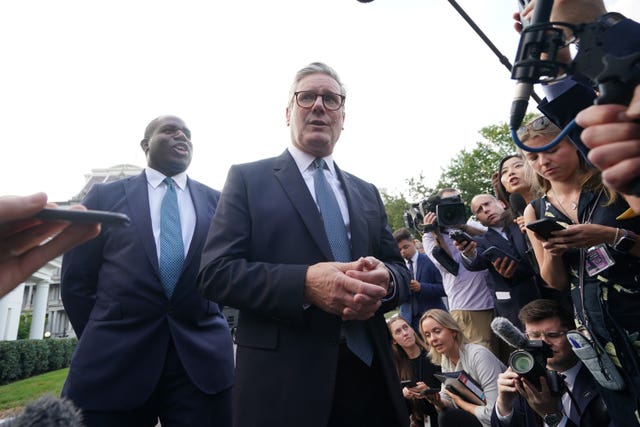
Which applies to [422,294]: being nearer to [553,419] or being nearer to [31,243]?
[553,419]

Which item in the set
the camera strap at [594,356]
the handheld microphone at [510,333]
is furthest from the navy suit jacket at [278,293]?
the camera strap at [594,356]

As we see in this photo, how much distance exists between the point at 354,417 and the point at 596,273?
4.56ft

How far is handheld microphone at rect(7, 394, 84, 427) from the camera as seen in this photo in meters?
0.84

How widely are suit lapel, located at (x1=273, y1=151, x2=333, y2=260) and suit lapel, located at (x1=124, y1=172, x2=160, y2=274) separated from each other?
962 mm

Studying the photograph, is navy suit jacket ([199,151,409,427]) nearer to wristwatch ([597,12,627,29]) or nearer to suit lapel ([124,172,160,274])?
suit lapel ([124,172,160,274])

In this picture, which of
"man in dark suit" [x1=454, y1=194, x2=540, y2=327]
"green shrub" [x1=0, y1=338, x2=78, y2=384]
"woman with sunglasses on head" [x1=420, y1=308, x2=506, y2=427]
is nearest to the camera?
"woman with sunglasses on head" [x1=420, y1=308, x2=506, y2=427]

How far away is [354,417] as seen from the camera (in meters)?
1.78

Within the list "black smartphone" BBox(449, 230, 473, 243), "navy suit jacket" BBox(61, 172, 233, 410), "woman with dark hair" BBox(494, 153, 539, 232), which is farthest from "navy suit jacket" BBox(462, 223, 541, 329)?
"navy suit jacket" BBox(61, 172, 233, 410)

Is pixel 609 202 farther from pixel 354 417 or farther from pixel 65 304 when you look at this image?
pixel 65 304

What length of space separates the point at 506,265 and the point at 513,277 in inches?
6.3

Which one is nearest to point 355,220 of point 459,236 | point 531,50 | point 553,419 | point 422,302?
point 531,50

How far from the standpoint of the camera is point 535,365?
7.23 ft

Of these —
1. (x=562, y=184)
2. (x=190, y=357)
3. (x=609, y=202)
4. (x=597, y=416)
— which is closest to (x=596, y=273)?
(x=609, y=202)

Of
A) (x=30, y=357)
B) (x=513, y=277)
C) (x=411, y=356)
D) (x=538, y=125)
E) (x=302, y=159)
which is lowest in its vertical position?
(x=30, y=357)
